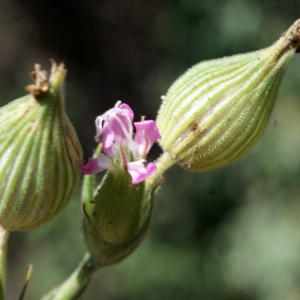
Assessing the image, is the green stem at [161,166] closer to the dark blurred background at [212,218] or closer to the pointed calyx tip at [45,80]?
the pointed calyx tip at [45,80]

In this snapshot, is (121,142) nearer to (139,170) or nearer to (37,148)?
(139,170)

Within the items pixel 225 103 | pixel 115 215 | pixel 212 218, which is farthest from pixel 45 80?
pixel 212 218

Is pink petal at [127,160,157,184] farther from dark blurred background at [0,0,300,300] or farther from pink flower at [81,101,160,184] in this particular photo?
dark blurred background at [0,0,300,300]

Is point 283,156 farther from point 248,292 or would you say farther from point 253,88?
point 253,88

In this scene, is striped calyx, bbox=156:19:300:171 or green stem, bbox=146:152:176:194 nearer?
striped calyx, bbox=156:19:300:171

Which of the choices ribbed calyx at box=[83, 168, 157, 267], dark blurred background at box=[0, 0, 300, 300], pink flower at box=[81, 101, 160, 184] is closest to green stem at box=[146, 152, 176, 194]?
ribbed calyx at box=[83, 168, 157, 267]

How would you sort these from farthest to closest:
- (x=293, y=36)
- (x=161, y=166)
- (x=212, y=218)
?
(x=212, y=218) < (x=161, y=166) < (x=293, y=36)

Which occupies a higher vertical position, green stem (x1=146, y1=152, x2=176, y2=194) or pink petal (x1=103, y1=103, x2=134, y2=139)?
pink petal (x1=103, y1=103, x2=134, y2=139)
